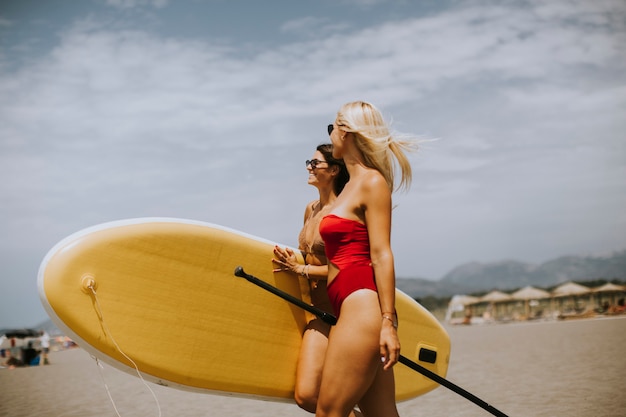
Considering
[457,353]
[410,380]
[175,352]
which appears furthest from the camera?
[457,353]

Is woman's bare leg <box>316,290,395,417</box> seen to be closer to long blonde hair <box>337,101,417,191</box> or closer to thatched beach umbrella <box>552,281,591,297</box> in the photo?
long blonde hair <box>337,101,417,191</box>

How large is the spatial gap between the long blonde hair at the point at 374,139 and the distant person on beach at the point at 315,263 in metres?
0.88

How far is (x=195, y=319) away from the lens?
358 centimetres

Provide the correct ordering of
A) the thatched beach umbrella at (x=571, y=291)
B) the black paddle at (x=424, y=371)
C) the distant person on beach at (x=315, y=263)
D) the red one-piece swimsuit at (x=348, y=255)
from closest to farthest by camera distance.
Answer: the red one-piece swimsuit at (x=348, y=255) < the black paddle at (x=424, y=371) < the distant person on beach at (x=315, y=263) < the thatched beach umbrella at (x=571, y=291)

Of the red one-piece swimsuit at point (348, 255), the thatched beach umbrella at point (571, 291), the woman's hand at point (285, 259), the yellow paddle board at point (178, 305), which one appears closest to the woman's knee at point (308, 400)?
the yellow paddle board at point (178, 305)

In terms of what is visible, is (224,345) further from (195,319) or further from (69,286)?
(69,286)

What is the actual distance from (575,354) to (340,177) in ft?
33.1

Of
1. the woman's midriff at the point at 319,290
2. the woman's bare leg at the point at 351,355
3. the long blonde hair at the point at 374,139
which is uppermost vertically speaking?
the long blonde hair at the point at 374,139

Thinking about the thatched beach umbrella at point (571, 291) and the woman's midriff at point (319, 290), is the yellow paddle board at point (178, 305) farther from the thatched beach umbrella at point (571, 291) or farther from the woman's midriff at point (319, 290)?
the thatched beach umbrella at point (571, 291)

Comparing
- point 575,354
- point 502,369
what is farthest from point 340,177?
point 575,354

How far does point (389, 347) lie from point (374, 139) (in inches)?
32.9

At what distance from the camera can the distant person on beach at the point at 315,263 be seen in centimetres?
334

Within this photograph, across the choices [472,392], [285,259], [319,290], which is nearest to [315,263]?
[319,290]

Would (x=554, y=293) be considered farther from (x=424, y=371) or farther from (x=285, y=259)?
(x=424, y=371)
